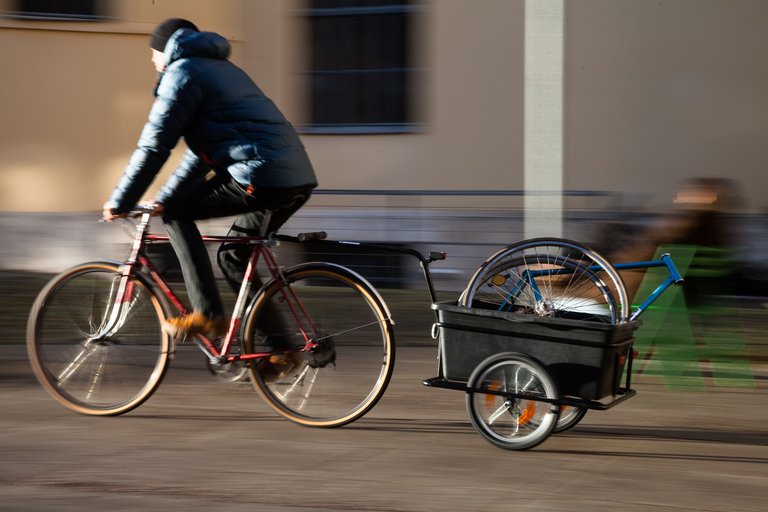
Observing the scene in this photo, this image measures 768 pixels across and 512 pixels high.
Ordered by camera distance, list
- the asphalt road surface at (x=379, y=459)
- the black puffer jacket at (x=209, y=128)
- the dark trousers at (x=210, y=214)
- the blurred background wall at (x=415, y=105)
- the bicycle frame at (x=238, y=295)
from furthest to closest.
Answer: the blurred background wall at (x=415, y=105), the bicycle frame at (x=238, y=295), the dark trousers at (x=210, y=214), the black puffer jacket at (x=209, y=128), the asphalt road surface at (x=379, y=459)

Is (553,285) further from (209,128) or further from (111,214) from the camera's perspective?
(111,214)

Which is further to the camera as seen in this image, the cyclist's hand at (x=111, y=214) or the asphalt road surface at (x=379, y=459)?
the cyclist's hand at (x=111, y=214)

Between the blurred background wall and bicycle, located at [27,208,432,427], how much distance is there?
593 cm

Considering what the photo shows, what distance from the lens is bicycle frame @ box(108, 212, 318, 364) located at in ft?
18.6

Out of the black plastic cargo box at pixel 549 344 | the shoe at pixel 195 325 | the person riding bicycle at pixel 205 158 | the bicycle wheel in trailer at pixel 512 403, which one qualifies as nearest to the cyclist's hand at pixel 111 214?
the person riding bicycle at pixel 205 158

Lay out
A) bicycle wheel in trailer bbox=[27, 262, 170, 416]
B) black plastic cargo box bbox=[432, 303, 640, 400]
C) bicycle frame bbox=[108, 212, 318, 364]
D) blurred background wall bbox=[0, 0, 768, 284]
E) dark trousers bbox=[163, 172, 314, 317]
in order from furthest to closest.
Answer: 1. blurred background wall bbox=[0, 0, 768, 284]
2. bicycle wheel in trailer bbox=[27, 262, 170, 416]
3. bicycle frame bbox=[108, 212, 318, 364]
4. dark trousers bbox=[163, 172, 314, 317]
5. black plastic cargo box bbox=[432, 303, 640, 400]

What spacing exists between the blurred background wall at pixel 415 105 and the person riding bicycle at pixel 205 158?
6.14m

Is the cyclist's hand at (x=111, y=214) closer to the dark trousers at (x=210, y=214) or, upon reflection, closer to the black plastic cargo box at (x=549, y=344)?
the dark trousers at (x=210, y=214)

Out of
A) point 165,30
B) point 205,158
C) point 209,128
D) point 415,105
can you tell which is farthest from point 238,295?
point 415,105

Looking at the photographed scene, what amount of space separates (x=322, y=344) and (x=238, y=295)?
1.52ft

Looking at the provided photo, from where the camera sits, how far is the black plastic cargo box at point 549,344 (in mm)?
5102

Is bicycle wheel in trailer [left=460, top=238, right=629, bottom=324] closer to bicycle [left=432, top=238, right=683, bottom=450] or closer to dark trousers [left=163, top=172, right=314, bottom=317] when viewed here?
bicycle [left=432, top=238, right=683, bottom=450]

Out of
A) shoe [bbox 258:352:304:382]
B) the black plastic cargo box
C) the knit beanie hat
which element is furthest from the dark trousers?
the black plastic cargo box

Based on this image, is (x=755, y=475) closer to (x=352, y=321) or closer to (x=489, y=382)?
(x=489, y=382)
